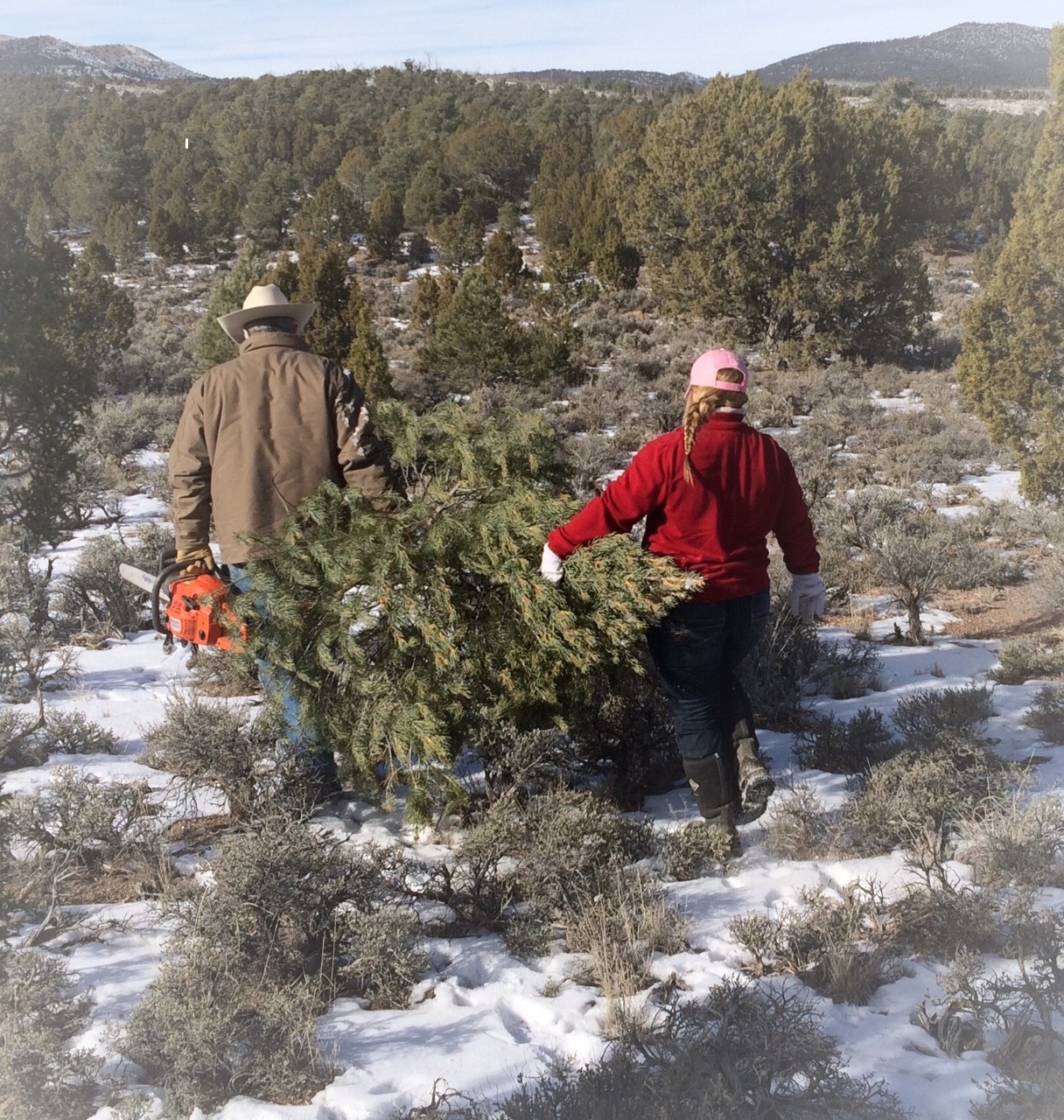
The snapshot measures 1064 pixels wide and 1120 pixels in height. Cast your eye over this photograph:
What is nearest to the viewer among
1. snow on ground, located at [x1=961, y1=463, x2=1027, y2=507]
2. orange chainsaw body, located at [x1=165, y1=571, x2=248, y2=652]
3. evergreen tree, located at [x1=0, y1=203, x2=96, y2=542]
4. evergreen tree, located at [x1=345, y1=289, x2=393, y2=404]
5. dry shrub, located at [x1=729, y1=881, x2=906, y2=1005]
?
dry shrub, located at [x1=729, y1=881, x2=906, y2=1005]

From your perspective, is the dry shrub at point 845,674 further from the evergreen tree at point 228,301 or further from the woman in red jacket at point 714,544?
the evergreen tree at point 228,301

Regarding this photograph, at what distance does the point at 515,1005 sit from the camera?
256 cm

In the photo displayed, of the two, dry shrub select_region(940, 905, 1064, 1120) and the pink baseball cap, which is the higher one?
the pink baseball cap

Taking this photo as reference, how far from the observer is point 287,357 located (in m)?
3.48

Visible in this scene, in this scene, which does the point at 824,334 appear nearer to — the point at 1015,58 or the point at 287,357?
the point at 1015,58

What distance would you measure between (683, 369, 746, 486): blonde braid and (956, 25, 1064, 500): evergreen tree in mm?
5601

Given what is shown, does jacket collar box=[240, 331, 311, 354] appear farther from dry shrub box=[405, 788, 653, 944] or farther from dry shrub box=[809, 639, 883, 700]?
dry shrub box=[809, 639, 883, 700]

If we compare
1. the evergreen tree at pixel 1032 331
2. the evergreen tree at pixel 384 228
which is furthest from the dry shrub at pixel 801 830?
the evergreen tree at pixel 384 228

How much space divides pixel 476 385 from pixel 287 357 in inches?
452

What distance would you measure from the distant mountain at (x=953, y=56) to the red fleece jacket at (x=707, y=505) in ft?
6.35

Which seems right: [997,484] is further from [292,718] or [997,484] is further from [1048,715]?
[292,718]

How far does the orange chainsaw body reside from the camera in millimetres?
3193

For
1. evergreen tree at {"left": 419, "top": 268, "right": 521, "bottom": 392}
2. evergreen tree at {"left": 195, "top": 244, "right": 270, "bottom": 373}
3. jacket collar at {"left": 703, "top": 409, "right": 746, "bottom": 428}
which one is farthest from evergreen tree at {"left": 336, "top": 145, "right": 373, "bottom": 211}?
jacket collar at {"left": 703, "top": 409, "right": 746, "bottom": 428}

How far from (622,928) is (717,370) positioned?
1758 millimetres
